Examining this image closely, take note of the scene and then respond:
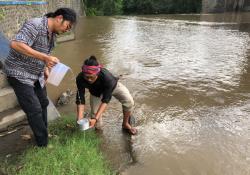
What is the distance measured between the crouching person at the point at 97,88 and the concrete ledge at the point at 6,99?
1.33 metres

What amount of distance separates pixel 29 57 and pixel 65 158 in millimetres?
1233

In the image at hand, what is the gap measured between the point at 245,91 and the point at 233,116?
1495 mm

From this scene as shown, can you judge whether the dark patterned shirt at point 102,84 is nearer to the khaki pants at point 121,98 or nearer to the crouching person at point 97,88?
the crouching person at point 97,88

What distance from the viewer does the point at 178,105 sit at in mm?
6203

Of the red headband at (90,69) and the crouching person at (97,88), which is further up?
the red headband at (90,69)

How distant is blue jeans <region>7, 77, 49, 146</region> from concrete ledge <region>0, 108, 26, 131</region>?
3.54 feet

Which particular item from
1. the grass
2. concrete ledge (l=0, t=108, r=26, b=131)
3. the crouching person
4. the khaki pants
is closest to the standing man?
the grass

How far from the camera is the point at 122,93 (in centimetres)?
465

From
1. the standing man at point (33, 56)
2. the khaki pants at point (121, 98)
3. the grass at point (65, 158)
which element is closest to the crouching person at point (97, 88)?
the khaki pants at point (121, 98)

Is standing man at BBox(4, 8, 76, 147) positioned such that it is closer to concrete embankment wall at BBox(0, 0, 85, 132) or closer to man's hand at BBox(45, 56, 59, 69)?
man's hand at BBox(45, 56, 59, 69)

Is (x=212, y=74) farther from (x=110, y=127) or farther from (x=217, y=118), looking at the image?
(x=110, y=127)

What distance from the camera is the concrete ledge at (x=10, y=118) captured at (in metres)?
4.88

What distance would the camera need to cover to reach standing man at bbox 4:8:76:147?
3.41m

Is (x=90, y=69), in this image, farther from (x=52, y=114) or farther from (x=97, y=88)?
(x=52, y=114)
